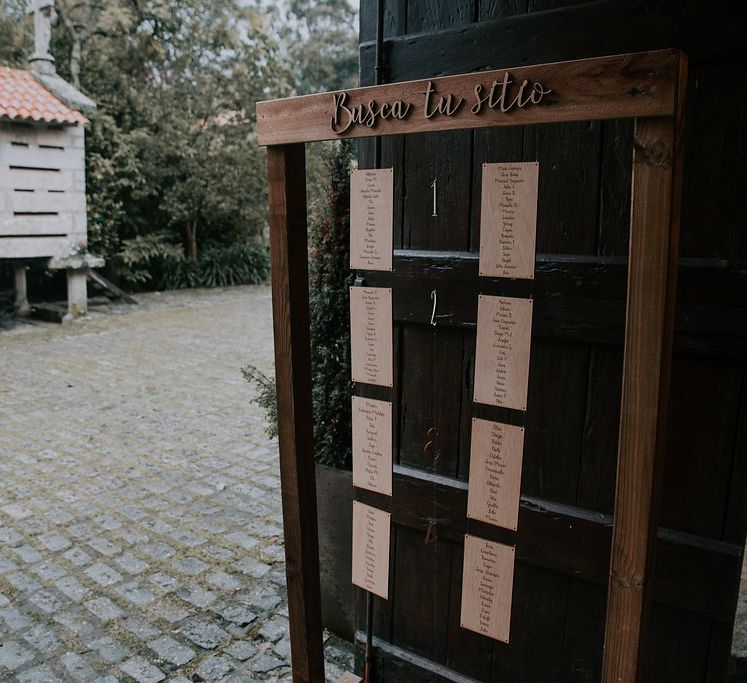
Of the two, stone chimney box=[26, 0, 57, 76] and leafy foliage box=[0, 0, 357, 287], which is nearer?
stone chimney box=[26, 0, 57, 76]

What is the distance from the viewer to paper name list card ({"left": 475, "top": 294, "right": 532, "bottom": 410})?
5.98 ft

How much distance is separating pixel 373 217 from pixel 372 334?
0.36 meters

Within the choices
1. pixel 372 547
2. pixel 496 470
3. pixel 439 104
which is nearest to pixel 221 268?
pixel 372 547

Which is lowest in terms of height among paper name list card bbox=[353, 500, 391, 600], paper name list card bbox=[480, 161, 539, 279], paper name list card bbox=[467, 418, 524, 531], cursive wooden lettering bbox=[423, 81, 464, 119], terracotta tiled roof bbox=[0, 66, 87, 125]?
paper name list card bbox=[353, 500, 391, 600]

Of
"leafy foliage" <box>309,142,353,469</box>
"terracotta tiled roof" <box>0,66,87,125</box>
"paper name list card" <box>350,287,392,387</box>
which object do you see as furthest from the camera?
"terracotta tiled roof" <box>0,66,87,125</box>

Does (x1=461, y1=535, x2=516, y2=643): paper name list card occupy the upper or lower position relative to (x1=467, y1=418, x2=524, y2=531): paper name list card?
lower

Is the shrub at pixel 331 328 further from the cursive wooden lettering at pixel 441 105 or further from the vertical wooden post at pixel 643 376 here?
the vertical wooden post at pixel 643 376

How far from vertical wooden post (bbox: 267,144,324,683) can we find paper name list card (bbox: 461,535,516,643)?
0.50 m

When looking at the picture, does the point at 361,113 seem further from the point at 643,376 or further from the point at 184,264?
the point at 184,264

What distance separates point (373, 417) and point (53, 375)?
715cm

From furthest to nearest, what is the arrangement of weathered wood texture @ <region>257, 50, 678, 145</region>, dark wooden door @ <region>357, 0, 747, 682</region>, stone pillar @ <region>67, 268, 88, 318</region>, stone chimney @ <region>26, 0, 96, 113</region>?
stone pillar @ <region>67, 268, 88, 318</region> < stone chimney @ <region>26, 0, 96, 113</region> < dark wooden door @ <region>357, 0, 747, 682</region> < weathered wood texture @ <region>257, 50, 678, 145</region>

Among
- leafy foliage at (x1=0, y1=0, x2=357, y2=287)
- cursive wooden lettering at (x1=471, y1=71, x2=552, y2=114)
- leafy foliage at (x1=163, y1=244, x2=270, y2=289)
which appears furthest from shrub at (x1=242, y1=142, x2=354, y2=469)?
leafy foliage at (x1=163, y1=244, x2=270, y2=289)

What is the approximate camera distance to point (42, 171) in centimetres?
1100

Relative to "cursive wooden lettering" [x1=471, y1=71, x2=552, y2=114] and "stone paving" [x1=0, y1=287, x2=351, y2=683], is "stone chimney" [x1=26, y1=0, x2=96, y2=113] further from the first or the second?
"cursive wooden lettering" [x1=471, y1=71, x2=552, y2=114]
